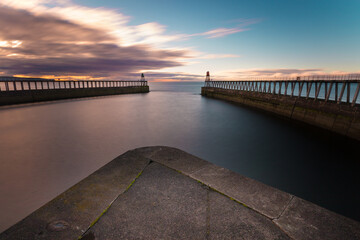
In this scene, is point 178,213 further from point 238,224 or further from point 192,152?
point 192,152

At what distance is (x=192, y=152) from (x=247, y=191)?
6691 mm

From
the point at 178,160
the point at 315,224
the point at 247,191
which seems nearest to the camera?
the point at 315,224

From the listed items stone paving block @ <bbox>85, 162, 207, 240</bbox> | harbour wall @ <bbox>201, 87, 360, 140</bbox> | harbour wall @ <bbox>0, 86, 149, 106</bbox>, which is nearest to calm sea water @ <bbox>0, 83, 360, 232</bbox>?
harbour wall @ <bbox>201, 87, 360, 140</bbox>

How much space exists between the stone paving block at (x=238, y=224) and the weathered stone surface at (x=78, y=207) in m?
1.53

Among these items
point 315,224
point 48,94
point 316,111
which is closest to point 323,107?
point 316,111

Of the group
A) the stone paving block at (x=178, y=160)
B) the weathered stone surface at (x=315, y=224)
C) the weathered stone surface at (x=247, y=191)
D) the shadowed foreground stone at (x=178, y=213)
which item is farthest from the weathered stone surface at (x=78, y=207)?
the weathered stone surface at (x=315, y=224)

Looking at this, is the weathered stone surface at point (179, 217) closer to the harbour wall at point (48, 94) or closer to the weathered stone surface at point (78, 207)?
the weathered stone surface at point (78, 207)

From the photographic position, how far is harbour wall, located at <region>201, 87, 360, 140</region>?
34.0 ft

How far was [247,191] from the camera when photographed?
2.93m

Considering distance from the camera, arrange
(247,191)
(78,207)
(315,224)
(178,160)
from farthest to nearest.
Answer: (178,160) < (247,191) < (78,207) < (315,224)

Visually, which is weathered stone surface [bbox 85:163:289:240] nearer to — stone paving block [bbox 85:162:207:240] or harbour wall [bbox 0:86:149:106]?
stone paving block [bbox 85:162:207:240]

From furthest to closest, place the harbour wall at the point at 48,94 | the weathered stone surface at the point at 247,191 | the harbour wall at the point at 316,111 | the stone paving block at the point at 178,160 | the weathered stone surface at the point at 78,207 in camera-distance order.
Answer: the harbour wall at the point at 48,94
the harbour wall at the point at 316,111
the stone paving block at the point at 178,160
the weathered stone surface at the point at 247,191
the weathered stone surface at the point at 78,207

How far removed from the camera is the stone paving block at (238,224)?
215cm

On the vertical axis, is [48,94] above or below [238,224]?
below
